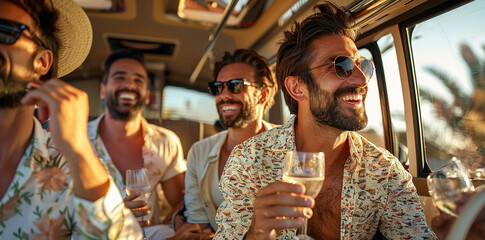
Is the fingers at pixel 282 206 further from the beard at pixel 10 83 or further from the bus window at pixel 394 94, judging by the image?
the bus window at pixel 394 94

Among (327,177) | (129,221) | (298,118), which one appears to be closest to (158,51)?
(298,118)

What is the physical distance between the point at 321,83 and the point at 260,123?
1.34 m

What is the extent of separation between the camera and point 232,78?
10.7 feet

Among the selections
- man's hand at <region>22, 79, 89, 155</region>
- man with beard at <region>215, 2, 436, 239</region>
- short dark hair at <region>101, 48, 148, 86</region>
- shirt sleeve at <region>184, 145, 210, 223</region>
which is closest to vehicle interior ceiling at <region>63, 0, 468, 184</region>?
short dark hair at <region>101, 48, 148, 86</region>

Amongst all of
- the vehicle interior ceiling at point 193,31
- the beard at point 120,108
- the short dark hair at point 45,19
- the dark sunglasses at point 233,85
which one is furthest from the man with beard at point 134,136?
the short dark hair at point 45,19

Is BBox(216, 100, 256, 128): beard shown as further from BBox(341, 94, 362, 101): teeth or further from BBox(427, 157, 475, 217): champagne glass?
BBox(427, 157, 475, 217): champagne glass

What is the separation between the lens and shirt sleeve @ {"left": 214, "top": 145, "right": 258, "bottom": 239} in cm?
174

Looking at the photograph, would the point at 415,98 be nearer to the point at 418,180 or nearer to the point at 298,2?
the point at 418,180

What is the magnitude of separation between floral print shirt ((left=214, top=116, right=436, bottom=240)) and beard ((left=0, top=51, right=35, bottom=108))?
99cm

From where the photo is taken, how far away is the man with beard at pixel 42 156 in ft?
3.57

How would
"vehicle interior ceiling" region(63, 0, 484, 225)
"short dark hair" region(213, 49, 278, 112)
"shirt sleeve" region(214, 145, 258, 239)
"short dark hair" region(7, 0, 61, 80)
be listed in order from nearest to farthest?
"short dark hair" region(7, 0, 61, 80) < "shirt sleeve" region(214, 145, 258, 239) < "vehicle interior ceiling" region(63, 0, 484, 225) < "short dark hair" region(213, 49, 278, 112)

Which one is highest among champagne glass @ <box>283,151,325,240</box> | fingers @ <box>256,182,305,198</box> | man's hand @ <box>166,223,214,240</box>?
champagne glass @ <box>283,151,325,240</box>

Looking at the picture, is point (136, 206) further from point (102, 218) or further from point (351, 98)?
point (351, 98)

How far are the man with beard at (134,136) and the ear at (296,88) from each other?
1.49m
